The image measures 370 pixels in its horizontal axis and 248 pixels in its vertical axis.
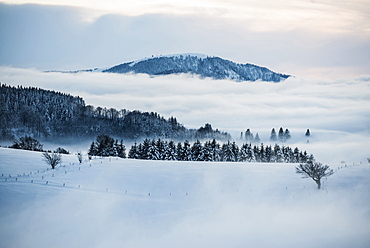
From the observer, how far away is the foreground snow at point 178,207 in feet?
161

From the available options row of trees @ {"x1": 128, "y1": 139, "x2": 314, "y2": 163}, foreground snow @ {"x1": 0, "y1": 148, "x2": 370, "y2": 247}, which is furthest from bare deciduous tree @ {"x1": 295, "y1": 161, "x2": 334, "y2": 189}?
row of trees @ {"x1": 128, "y1": 139, "x2": 314, "y2": 163}

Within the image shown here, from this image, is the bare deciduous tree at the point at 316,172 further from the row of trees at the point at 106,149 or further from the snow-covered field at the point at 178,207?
the row of trees at the point at 106,149

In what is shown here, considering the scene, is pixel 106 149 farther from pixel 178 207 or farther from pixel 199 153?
pixel 178 207

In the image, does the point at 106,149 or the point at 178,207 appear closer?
the point at 178,207

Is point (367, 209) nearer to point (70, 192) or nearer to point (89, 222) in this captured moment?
point (89, 222)

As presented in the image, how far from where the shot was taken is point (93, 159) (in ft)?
272

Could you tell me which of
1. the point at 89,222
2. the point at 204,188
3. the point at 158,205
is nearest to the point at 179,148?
the point at 204,188

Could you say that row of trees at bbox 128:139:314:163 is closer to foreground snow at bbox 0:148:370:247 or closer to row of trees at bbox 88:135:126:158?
row of trees at bbox 88:135:126:158

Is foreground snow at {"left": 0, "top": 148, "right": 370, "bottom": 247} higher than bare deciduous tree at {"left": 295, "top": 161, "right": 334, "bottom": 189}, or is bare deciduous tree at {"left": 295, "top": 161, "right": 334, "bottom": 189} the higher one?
bare deciduous tree at {"left": 295, "top": 161, "right": 334, "bottom": 189}

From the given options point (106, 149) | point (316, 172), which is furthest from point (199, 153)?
point (316, 172)

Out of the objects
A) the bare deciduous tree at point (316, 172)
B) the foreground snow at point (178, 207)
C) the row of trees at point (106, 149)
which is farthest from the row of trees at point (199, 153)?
the bare deciduous tree at point (316, 172)

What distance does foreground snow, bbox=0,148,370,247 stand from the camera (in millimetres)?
49031

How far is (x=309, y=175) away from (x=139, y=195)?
99.6ft

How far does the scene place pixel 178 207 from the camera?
5809 centimetres
